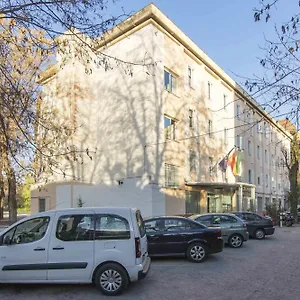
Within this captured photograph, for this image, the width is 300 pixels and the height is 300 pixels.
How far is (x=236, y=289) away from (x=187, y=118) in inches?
777

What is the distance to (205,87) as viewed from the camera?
3042 centimetres

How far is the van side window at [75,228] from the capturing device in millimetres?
7488

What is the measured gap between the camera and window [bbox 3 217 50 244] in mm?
7566

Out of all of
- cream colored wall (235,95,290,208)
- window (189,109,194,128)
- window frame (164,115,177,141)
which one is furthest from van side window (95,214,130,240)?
cream colored wall (235,95,290,208)

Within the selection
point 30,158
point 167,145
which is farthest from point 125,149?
point 30,158

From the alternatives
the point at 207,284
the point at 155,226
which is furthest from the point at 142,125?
the point at 207,284

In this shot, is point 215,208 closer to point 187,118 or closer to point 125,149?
point 187,118

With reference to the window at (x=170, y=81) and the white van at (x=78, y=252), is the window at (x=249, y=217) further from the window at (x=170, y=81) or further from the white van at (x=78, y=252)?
the white van at (x=78, y=252)

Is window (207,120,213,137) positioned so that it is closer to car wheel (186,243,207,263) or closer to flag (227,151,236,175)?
flag (227,151,236,175)

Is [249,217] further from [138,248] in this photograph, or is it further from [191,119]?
[138,248]

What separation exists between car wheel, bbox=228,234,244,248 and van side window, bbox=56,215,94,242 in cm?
875

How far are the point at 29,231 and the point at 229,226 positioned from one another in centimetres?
948

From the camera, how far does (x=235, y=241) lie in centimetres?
1478

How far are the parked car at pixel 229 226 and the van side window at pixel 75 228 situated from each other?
7.86 meters
